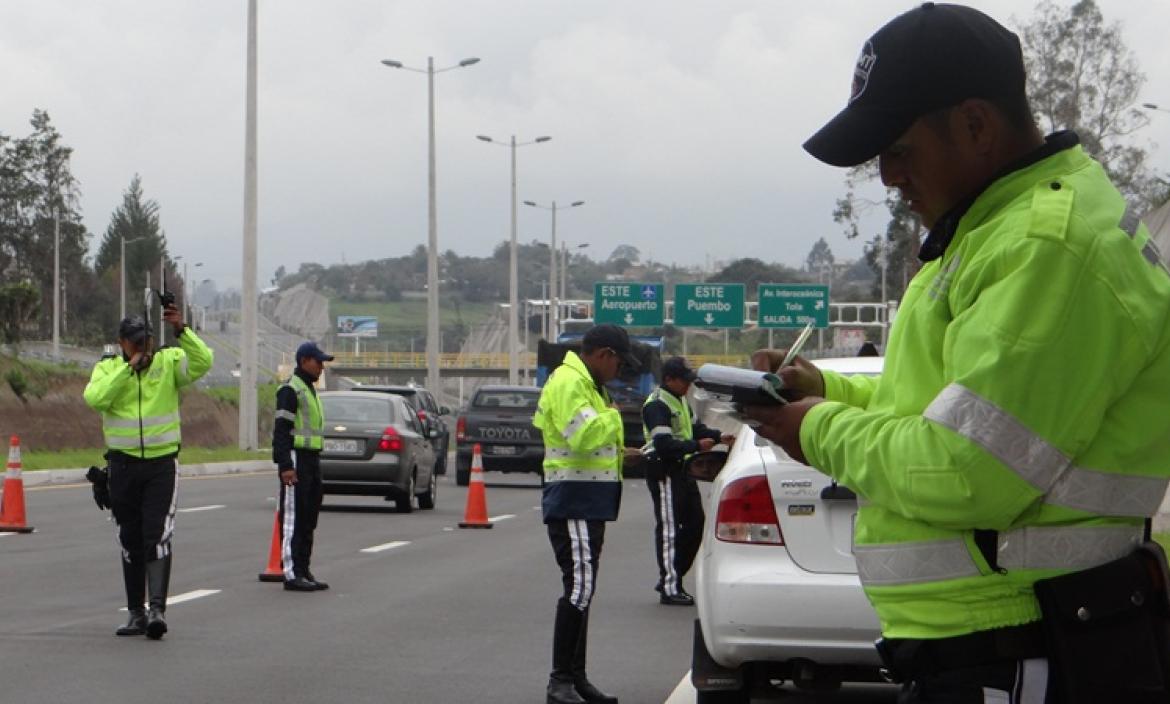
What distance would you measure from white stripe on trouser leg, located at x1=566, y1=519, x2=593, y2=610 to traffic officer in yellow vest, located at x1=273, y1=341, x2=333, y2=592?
5.55 metres

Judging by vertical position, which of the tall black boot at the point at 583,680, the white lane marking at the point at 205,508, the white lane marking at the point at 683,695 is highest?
the tall black boot at the point at 583,680

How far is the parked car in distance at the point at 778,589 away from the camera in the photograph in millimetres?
7445

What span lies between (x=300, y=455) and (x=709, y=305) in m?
57.4

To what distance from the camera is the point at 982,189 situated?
294 centimetres

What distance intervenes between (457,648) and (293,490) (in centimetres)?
412

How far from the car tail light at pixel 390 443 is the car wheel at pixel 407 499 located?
1.67 ft

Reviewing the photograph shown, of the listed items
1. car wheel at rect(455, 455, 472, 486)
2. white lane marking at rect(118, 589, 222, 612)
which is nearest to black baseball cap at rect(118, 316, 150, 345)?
white lane marking at rect(118, 589, 222, 612)

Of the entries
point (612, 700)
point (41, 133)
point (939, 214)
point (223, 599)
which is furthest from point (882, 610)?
point (41, 133)

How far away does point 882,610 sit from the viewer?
2.95 meters

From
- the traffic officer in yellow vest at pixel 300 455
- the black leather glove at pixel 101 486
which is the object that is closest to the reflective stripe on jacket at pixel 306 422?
the traffic officer in yellow vest at pixel 300 455

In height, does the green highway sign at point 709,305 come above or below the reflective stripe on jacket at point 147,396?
above

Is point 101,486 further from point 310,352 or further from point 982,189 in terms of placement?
point 982,189

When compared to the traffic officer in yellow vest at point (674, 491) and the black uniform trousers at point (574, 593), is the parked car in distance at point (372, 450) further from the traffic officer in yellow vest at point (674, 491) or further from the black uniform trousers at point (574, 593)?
the black uniform trousers at point (574, 593)

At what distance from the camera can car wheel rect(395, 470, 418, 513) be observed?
24.3 m
